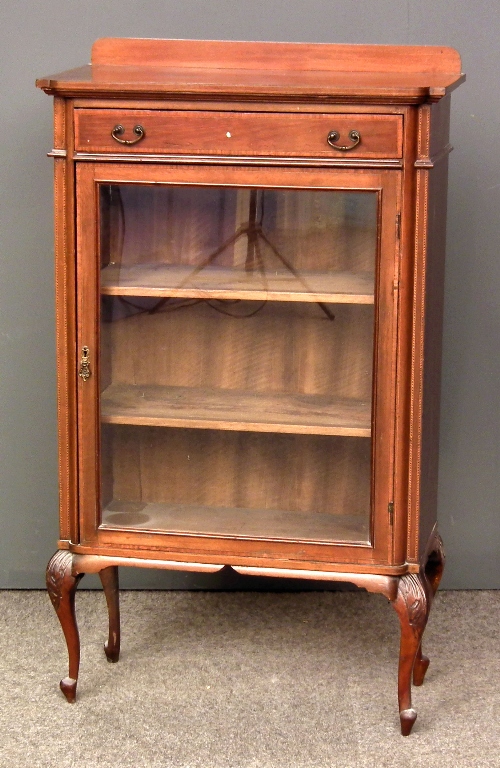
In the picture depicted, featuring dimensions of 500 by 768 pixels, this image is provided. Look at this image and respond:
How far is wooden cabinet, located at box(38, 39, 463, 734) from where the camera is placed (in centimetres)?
158

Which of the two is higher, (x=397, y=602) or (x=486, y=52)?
(x=486, y=52)

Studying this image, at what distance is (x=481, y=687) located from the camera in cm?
188

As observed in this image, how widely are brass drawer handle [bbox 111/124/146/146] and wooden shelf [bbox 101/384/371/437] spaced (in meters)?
0.39

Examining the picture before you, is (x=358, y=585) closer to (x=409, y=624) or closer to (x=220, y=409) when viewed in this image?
(x=409, y=624)

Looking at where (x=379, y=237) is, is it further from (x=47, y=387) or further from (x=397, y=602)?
(x=47, y=387)

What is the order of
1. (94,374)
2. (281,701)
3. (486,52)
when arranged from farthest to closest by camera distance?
(486,52), (281,701), (94,374)

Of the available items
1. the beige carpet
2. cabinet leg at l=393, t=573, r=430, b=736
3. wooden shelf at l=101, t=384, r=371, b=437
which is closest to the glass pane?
wooden shelf at l=101, t=384, r=371, b=437

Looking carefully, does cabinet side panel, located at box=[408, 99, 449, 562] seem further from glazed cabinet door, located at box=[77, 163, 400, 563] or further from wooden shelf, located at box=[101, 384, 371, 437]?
wooden shelf, located at box=[101, 384, 371, 437]

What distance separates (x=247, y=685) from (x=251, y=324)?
65 centimetres

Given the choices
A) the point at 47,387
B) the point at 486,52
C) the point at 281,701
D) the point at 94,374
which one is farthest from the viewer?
the point at 47,387

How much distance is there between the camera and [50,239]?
7.03 feet

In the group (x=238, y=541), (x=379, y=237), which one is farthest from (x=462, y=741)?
(x=379, y=237)

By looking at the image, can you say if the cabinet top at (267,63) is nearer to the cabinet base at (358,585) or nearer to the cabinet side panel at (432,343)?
the cabinet side panel at (432,343)

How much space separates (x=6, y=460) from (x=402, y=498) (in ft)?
3.14
